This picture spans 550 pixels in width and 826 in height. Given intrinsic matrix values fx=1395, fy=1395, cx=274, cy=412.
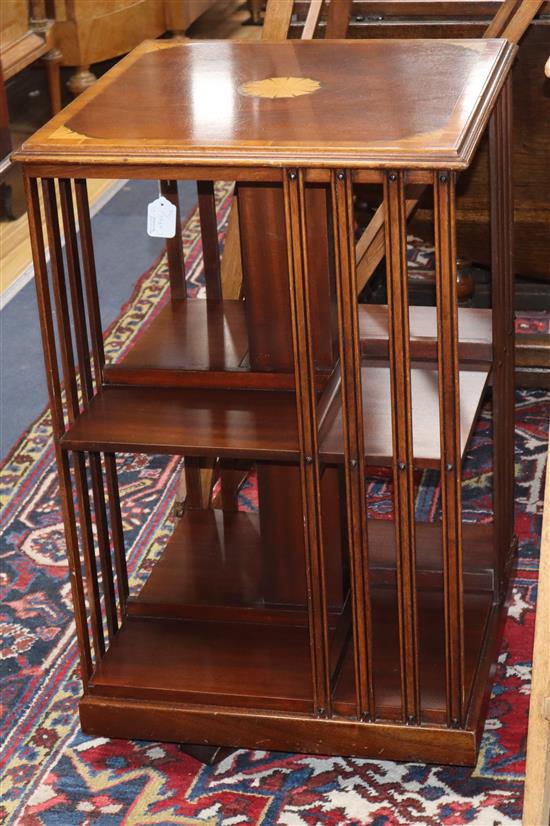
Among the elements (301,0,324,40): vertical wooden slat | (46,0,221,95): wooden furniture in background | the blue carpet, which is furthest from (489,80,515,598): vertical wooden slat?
(46,0,221,95): wooden furniture in background

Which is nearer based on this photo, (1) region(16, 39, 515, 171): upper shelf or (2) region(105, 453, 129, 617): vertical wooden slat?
(1) region(16, 39, 515, 171): upper shelf

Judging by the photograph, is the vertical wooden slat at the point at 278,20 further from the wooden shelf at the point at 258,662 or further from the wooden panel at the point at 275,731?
the wooden panel at the point at 275,731

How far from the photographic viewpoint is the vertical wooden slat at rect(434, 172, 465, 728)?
213cm

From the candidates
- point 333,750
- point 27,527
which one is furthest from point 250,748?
point 27,527

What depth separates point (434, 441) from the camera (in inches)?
93.2

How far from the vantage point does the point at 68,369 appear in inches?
98.0

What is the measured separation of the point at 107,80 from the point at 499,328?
33.9 inches

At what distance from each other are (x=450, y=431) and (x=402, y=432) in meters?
0.08

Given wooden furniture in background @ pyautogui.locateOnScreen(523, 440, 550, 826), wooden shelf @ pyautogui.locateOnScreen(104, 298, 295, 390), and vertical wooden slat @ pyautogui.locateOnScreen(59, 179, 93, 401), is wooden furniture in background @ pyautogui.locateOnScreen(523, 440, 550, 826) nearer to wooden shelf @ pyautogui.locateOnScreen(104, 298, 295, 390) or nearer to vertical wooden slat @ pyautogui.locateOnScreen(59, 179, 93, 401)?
wooden shelf @ pyautogui.locateOnScreen(104, 298, 295, 390)

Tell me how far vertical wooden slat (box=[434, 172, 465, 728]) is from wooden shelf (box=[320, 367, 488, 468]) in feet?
0.17

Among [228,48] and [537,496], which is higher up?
[228,48]

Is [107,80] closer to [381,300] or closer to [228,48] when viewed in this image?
[228,48]

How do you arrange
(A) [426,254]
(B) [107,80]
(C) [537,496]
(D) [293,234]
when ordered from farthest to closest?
(A) [426,254]
(C) [537,496]
(B) [107,80]
(D) [293,234]

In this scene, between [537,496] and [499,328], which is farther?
[537,496]
